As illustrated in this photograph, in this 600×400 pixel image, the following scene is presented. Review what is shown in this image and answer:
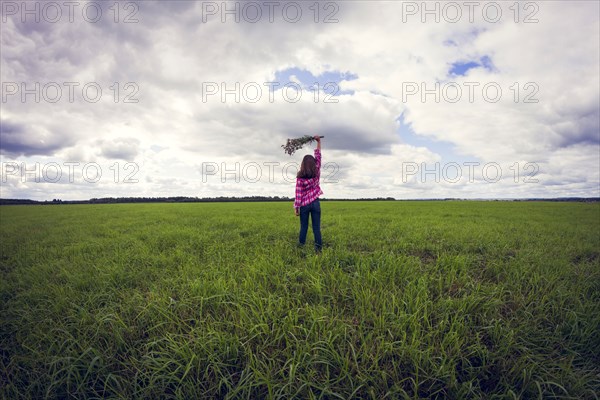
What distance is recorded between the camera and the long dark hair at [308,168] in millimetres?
6047

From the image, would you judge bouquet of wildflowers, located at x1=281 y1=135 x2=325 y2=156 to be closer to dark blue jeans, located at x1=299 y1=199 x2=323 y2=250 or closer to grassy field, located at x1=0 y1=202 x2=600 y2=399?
dark blue jeans, located at x1=299 y1=199 x2=323 y2=250

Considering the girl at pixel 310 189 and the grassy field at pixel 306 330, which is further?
the girl at pixel 310 189

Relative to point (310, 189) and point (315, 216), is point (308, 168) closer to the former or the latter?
point (310, 189)

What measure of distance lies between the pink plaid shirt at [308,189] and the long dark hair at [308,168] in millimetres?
117

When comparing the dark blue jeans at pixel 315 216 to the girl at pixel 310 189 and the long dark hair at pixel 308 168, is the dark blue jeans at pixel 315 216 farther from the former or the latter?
the long dark hair at pixel 308 168

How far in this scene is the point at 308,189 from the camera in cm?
617

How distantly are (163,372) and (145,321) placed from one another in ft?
3.17

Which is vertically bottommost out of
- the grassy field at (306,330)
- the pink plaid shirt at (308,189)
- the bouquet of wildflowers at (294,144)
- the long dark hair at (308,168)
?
the grassy field at (306,330)

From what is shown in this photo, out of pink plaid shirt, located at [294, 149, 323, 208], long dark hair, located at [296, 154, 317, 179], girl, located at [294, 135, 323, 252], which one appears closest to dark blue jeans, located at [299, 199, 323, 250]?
girl, located at [294, 135, 323, 252]

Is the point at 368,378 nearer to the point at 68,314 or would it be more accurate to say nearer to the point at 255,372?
the point at 255,372

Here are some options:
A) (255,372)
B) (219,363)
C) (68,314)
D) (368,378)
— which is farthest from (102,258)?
(368,378)

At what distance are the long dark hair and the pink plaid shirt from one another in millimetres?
117

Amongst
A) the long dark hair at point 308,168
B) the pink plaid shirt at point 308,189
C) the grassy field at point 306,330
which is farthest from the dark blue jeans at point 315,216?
the grassy field at point 306,330

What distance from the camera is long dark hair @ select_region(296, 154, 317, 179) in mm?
6047
